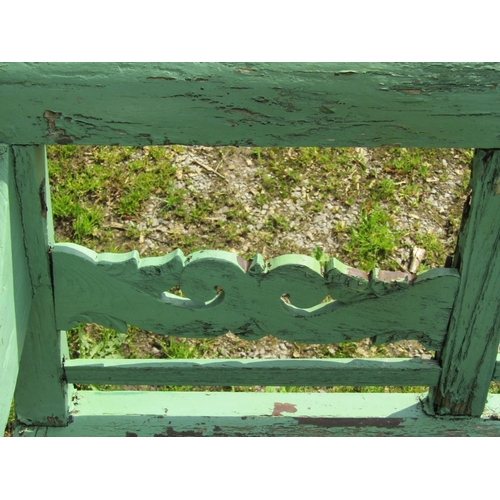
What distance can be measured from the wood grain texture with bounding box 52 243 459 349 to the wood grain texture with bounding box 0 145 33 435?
0.10 m

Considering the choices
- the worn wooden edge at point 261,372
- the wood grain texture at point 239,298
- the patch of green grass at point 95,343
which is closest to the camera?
the wood grain texture at point 239,298

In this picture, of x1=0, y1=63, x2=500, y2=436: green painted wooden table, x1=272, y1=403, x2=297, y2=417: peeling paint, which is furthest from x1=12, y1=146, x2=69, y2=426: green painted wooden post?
x1=272, y1=403, x2=297, y2=417: peeling paint

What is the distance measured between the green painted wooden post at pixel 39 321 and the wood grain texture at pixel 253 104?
0.34 feet

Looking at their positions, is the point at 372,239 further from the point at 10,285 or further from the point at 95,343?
the point at 10,285

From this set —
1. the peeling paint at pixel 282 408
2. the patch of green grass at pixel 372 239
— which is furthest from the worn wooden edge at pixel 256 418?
the patch of green grass at pixel 372 239

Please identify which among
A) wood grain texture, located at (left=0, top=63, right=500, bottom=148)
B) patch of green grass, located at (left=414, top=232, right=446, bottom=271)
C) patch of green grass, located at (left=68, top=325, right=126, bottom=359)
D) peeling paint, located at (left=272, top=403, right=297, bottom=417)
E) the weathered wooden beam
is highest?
wood grain texture, located at (left=0, top=63, right=500, bottom=148)

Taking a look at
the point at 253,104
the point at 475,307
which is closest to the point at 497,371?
the point at 475,307

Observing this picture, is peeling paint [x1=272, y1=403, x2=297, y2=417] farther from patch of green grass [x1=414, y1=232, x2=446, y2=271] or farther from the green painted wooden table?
patch of green grass [x1=414, y1=232, x2=446, y2=271]

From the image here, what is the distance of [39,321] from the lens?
1.85 metres

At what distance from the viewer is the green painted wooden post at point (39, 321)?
5.09 feet

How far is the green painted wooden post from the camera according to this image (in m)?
1.55

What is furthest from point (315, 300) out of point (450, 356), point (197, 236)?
point (197, 236)

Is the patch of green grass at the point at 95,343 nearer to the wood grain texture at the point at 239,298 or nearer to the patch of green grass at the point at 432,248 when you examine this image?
the wood grain texture at the point at 239,298

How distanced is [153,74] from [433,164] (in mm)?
2650
